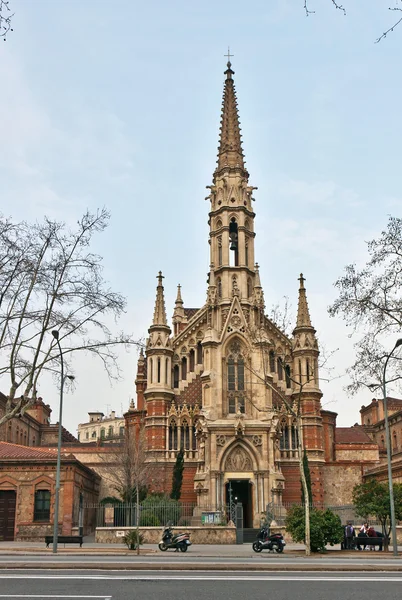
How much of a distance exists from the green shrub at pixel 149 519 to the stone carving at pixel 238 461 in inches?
419

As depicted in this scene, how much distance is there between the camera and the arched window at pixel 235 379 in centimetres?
5316

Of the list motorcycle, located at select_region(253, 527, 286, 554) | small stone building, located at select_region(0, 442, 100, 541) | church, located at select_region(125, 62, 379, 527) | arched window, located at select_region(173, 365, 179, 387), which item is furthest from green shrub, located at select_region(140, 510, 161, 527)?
arched window, located at select_region(173, 365, 179, 387)

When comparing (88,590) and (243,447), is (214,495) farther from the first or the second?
(88,590)

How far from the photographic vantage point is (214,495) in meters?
49.4

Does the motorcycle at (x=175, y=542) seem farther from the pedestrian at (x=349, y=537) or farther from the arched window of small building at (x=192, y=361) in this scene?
the arched window of small building at (x=192, y=361)

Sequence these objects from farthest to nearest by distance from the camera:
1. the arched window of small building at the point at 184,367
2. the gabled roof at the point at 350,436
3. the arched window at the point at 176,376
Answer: the gabled roof at the point at 350,436
the arched window of small building at the point at 184,367
the arched window at the point at 176,376

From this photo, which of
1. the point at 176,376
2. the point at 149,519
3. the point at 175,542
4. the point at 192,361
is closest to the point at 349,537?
the point at 175,542

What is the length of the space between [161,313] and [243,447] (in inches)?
528

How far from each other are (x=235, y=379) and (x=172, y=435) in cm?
667

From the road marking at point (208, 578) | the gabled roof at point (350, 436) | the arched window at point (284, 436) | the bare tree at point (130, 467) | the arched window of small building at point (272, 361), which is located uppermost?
the arched window of small building at point (272, 361)

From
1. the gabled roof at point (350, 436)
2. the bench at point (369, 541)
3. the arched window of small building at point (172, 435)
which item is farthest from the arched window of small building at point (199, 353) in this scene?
the bench at point (369, 541)

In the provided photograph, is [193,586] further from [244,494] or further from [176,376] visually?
[176,376]

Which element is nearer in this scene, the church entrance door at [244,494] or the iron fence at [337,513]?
the iron fence at [337,513]

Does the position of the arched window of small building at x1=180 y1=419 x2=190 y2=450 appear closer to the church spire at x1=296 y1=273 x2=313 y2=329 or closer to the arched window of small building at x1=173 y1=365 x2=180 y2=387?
the arched window of small building at x1=173 y1=365 x2=180 y2=387
